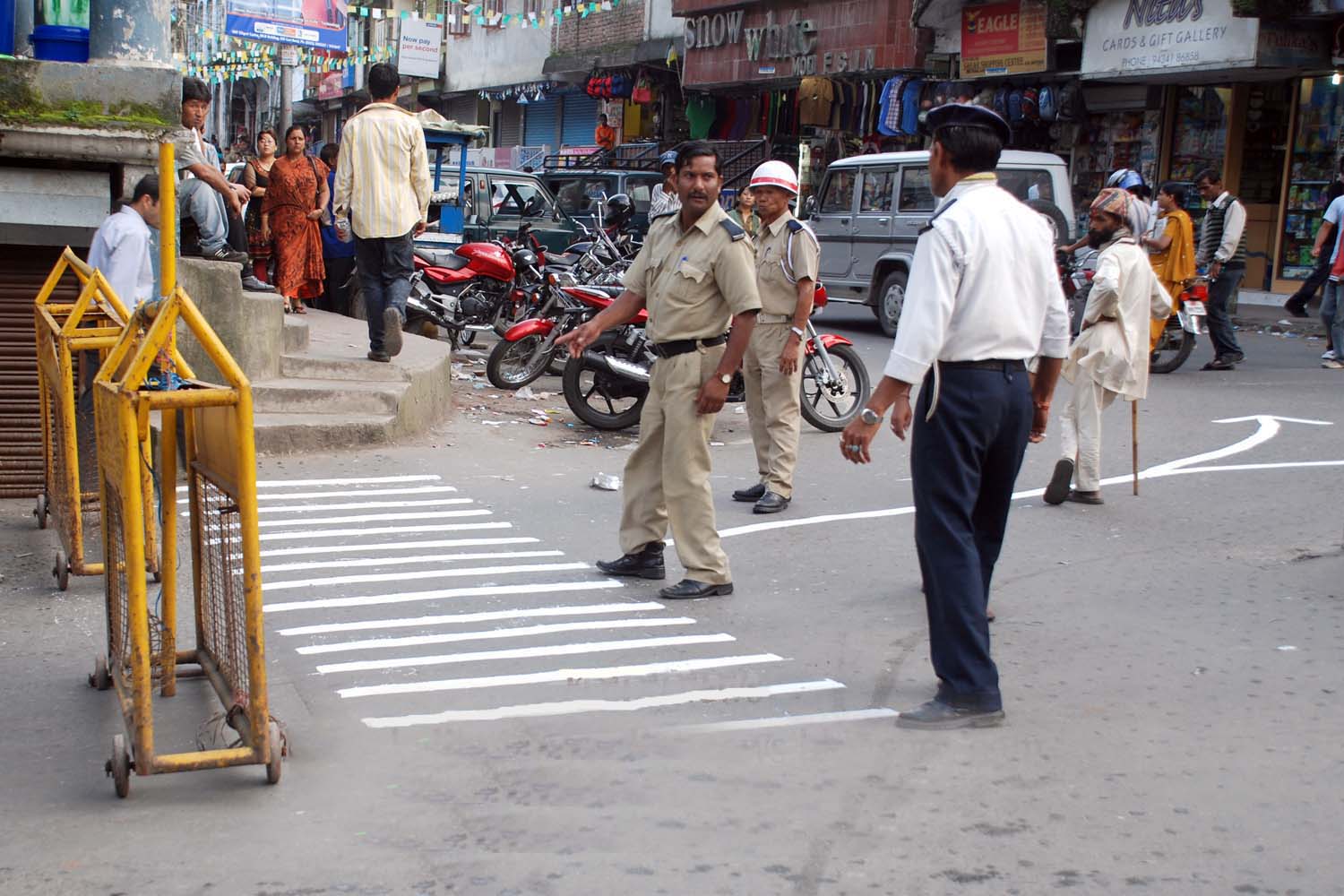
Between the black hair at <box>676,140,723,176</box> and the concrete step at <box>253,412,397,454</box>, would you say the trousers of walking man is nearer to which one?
the black hair at <box>676,140,723,176</box>

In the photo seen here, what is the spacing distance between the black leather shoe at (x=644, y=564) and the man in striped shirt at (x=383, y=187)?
3815 mm

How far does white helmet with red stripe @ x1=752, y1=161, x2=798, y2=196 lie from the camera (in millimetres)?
8031

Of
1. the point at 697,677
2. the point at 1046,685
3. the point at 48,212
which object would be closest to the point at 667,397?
the point at 697,677

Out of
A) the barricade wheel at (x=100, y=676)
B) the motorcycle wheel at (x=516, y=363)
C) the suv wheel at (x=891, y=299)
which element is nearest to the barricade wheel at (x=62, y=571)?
the barricade wheel at (x=100, y=676)

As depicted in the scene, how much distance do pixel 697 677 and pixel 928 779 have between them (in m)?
1.15

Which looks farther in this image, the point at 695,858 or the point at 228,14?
the point at 228,14

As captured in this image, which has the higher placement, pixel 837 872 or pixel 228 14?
pixel 228 14

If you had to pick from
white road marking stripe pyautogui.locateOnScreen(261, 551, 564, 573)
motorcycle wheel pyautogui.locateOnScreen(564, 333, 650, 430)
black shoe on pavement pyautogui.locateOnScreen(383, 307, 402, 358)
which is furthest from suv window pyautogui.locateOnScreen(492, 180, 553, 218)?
white road marking stripe pyautogui.locateOnScreen(261, 551, 564, 573)

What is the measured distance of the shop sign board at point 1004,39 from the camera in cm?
2095

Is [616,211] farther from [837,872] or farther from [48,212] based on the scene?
[837,872]

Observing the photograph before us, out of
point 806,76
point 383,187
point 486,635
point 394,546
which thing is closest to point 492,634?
point 486,635

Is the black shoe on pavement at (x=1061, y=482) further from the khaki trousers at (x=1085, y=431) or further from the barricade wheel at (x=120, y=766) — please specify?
Result: the barricade wheel at (x=120, y=766)

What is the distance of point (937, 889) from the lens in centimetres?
332

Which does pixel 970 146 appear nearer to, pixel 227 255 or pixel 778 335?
pixel 778 335
